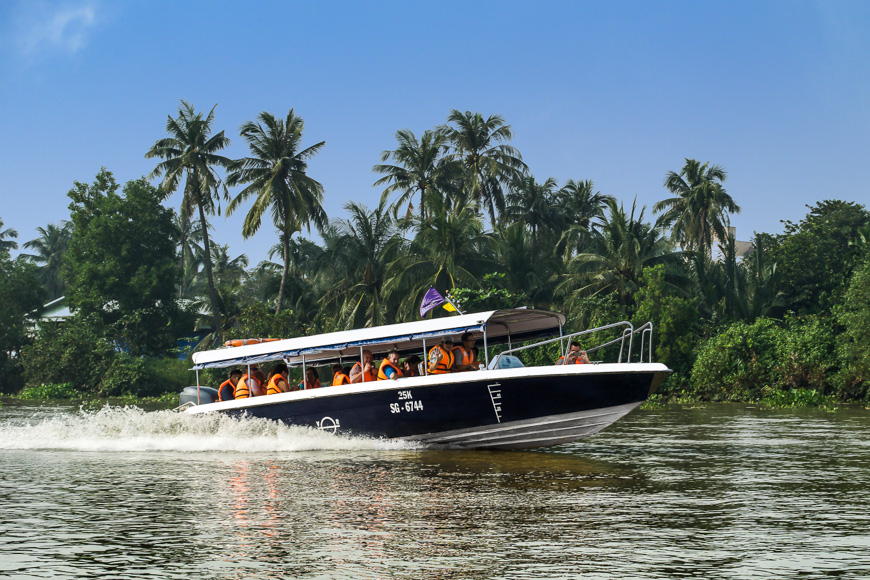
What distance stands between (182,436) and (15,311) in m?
40.4

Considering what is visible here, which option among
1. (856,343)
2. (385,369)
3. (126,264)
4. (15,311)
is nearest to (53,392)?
(126,264)

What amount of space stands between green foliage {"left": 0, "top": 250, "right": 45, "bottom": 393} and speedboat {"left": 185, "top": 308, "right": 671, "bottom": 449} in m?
37.8

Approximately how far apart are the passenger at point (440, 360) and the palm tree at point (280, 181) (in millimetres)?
31864

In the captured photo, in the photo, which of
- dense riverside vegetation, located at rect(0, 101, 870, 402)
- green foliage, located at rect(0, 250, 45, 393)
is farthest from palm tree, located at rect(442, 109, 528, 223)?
green foliage, located at rect(0, 250, 45, 393)

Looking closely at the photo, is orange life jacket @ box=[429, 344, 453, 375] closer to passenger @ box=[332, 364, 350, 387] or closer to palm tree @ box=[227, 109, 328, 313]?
passenger @ box=[332, 364, 350, 387]

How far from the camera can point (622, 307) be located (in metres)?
36.7

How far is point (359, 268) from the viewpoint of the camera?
1678 inches

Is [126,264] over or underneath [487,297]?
over

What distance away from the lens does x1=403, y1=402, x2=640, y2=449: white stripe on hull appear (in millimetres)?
14148

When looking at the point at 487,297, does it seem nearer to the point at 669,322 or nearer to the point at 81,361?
the point at 669,322

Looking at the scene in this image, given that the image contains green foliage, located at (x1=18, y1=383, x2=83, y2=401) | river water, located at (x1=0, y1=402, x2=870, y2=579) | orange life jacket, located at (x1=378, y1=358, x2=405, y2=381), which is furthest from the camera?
green foliage, located at (x1=18, y1=383, x2=83, y2=401)

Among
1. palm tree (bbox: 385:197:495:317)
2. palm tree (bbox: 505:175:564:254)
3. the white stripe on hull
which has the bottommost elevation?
the white stripe on hull

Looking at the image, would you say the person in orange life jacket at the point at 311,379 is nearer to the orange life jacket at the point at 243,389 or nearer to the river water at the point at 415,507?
the orange life jacket at the point at 243,389

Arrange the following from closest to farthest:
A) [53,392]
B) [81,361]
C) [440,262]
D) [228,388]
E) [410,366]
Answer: [410,366], [228,388], [440,262], [53,392], [81,361]
